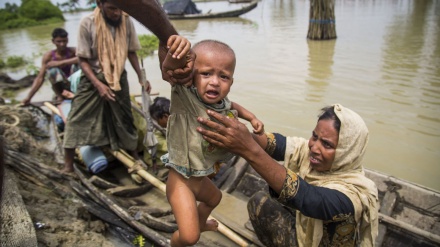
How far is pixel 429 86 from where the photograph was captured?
7.30m

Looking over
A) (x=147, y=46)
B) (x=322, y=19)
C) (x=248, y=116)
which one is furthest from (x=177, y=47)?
(x=147, y=46)

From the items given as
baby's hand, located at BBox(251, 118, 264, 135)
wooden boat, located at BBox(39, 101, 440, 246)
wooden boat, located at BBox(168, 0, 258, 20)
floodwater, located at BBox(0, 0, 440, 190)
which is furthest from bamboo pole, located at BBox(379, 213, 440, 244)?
wooden boat, located at BBox(168, 0, 258, 20)

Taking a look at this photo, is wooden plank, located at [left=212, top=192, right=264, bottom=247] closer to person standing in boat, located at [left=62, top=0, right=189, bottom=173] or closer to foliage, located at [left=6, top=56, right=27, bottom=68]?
person standing in boat, located at [left=62, top=0, right=189, bottom=173]

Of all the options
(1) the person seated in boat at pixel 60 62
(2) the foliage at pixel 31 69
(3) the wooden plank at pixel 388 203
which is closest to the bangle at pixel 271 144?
(3) the wooden plank at pixel 388 203

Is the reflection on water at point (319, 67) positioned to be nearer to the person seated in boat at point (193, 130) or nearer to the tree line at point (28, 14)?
the person seated in boat at point (193, 130)

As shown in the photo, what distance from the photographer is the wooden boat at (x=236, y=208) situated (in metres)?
2.50

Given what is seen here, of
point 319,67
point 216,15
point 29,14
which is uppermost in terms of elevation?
point 29,14

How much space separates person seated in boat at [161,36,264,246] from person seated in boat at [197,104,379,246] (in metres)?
0.11

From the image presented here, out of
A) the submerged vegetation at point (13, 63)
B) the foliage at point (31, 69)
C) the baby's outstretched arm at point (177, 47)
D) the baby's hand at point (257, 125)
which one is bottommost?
the foliage at point (31, 69)

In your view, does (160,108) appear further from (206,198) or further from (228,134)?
(228,134)

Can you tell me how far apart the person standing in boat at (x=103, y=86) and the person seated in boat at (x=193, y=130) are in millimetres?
1860

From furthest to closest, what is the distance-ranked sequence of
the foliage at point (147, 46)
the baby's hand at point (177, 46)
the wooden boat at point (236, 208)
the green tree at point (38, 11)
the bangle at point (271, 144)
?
the green tree at point (38, 11) → the foliage at point (147, 46) → the wooden boat at point (236, 208) → the bangle at point (271, 144) → the baby's hand at point (177, 46)

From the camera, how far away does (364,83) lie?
7895 mm

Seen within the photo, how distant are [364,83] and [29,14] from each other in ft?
109
